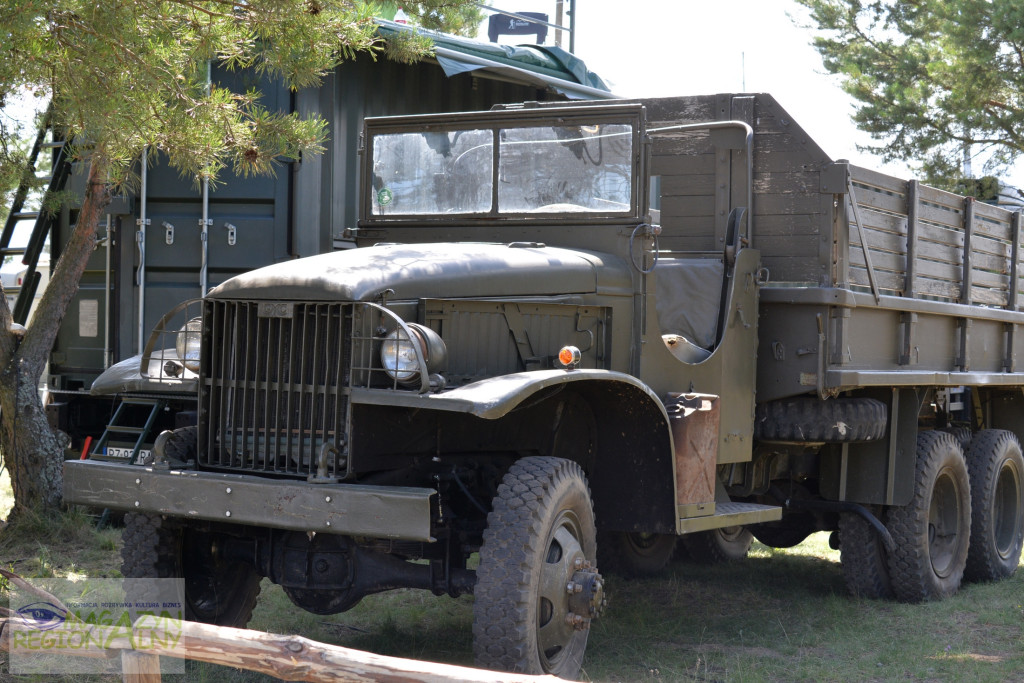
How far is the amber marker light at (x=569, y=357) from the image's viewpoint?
4.36m

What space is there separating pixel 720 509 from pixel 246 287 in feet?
7.89

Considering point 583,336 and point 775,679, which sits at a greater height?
point 583,336

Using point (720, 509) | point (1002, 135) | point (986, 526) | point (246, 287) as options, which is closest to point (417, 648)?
point (720, 509)

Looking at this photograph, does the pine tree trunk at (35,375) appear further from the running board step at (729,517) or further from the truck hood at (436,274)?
the running board step at (729,517)

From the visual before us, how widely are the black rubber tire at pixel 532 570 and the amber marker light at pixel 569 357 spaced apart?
1.17ft

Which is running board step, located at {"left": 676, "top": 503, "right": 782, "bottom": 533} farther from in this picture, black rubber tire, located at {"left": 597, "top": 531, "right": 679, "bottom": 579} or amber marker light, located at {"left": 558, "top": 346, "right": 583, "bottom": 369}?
black rubber tire, located at {"left": 597, "top": 531, "right": 679, "bottom": 579}

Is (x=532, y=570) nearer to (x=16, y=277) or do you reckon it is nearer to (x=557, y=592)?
(x=557, y=592)

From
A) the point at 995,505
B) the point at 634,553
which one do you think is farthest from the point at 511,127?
the point at 995,505

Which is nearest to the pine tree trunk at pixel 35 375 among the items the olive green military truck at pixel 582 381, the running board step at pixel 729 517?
the olive green military truck at pixel 582 381

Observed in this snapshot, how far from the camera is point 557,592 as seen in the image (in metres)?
4.20

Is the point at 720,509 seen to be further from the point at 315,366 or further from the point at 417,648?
the point at 315,366

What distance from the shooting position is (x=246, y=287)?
164 inches

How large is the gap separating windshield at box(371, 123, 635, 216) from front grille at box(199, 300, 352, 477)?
149 centimetres

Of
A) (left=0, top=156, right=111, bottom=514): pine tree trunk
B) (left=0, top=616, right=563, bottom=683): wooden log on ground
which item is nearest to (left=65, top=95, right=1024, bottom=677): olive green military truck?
(left=0, top=616, right=563, bottom=683): wooden log on ground
